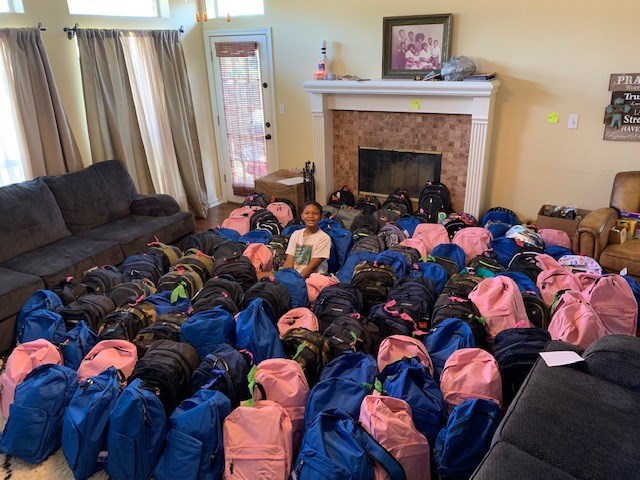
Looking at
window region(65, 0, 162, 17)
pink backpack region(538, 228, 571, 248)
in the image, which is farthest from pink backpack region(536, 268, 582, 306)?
window region(65, 0, 162, 17)

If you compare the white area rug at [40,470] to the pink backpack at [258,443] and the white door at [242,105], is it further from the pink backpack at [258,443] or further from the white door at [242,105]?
the white door at [242,105]

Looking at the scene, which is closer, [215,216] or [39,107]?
[39,107]

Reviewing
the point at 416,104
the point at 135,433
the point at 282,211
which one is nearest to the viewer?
the point at 135,433

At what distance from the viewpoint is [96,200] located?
4332 millimetres

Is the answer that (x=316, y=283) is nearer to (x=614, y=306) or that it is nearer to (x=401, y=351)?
→ (x=401, y=351)

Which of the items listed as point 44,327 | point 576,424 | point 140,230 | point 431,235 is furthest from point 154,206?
point 576,424

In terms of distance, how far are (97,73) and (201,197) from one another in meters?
1.81

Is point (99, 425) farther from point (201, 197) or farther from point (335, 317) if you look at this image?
point (201, 197)

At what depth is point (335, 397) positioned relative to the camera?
2.11 meters

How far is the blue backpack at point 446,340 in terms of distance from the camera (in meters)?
2.42

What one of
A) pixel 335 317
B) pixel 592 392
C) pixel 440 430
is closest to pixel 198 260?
pixel 335 317

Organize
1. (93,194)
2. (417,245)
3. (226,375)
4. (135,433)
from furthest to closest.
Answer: (93,194)
(417,245)
(226,375)
(135,433)

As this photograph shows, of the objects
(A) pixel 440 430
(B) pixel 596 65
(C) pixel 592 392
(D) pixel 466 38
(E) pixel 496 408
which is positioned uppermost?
(D) pixel 466 38

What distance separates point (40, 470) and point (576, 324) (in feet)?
9.10
